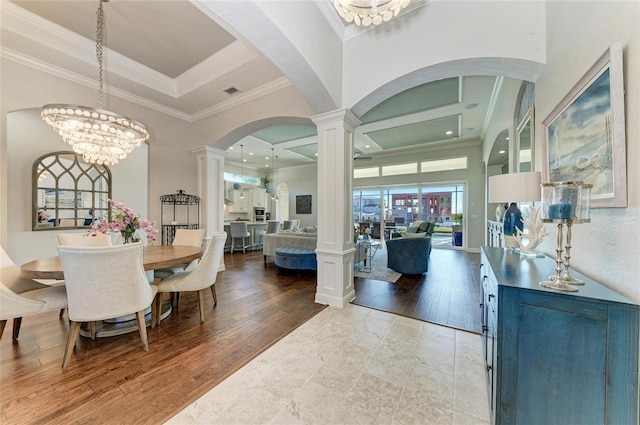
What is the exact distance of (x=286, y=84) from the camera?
3.53 m

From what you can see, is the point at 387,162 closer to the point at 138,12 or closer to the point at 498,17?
the point at 498,17

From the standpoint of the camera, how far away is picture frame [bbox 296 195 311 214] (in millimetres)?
10078

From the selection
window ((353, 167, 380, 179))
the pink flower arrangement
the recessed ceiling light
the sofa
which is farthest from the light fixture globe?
window ((353, 167, 380, 179))

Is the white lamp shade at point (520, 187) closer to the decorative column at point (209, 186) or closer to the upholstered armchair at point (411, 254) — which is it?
the upholstered armchair at point (411, 254)

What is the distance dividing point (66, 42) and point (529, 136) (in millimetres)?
5707

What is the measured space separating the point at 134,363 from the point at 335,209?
247 cm

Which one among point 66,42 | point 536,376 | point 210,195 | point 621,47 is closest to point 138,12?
point 66,42

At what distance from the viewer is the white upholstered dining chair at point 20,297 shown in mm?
1742

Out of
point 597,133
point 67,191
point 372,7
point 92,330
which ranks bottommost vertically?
point 92,330

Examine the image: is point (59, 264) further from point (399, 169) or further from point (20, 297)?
point (399, 169)

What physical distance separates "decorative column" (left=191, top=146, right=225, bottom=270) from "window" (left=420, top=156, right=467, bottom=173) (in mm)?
6288

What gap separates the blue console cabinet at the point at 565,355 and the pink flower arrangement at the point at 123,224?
3.19m

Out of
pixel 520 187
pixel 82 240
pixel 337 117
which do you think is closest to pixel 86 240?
pixel 82 240

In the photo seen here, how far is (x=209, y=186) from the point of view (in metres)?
4.67
